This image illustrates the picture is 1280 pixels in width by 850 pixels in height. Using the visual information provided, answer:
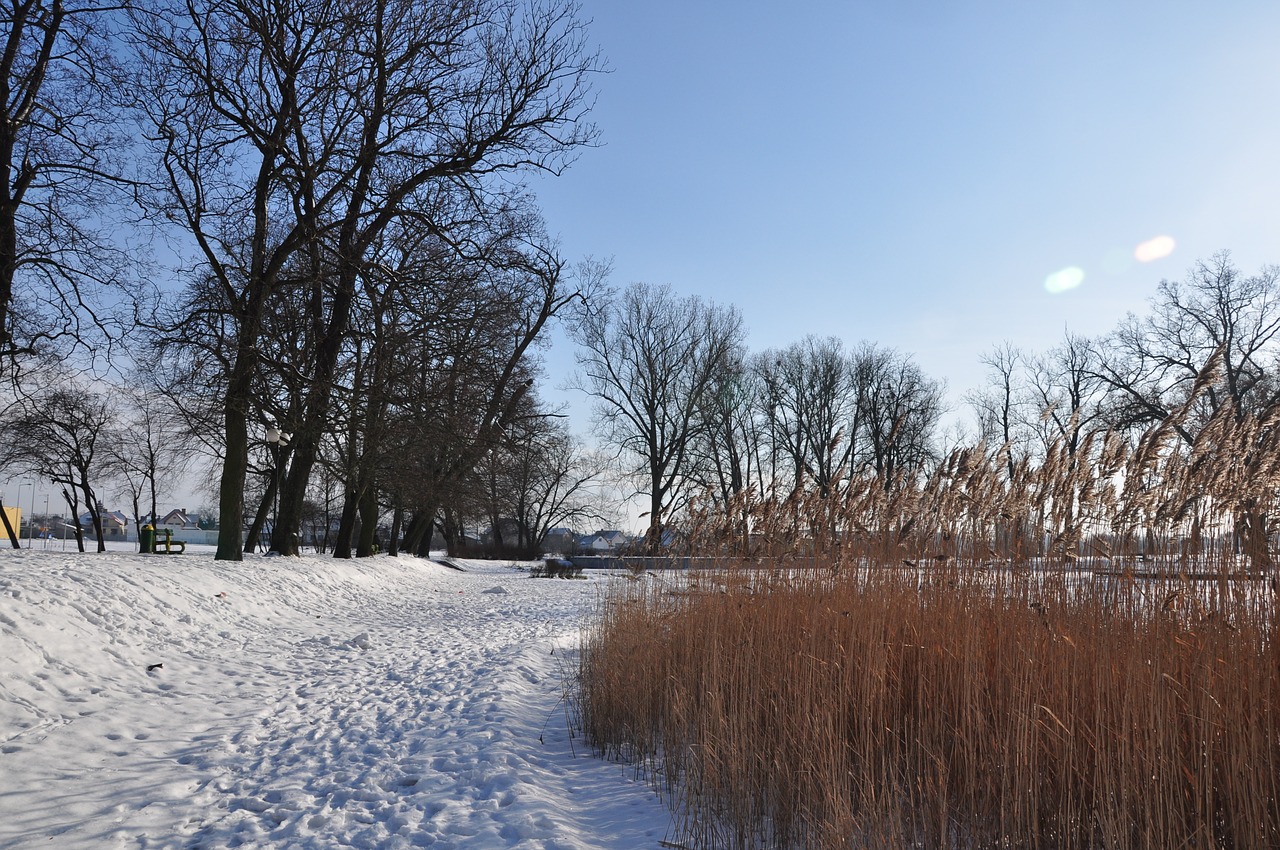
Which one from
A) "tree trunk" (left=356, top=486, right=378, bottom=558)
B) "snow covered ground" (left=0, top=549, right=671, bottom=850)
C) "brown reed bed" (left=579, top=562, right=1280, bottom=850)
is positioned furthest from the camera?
"tree trunk" (left=356, top=486, right=378, bottom=558)

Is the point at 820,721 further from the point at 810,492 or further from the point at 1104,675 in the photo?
the point at 810,492

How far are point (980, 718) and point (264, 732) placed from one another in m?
4.23

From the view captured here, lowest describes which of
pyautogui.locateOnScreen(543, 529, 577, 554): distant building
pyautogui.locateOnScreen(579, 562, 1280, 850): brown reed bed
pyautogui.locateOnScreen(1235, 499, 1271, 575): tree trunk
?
pyautogui.locateOnScreen(543, 529, 577, 554): distant building

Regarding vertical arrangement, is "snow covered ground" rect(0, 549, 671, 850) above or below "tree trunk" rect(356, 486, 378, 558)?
below

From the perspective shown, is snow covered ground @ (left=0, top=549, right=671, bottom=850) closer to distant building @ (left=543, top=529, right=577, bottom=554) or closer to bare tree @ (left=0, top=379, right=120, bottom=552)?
bare tree @ (left=0, top=379, right=120, bottom=552)

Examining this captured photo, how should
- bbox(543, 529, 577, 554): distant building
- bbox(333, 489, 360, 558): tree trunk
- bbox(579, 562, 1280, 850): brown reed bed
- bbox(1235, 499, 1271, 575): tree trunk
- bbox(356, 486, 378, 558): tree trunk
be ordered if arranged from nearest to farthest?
bbox(579, 562, 1280, 850): brown reed bed → bbox(1235, 499, 1271, 575): tree trunk → bbox(333, 489, 360, 558): tree trunk → bbox(356, 486, 378, 558): tree trunk → bbox(543, 529, 577, 554): distant building

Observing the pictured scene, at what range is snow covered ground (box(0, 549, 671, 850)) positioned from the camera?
342 cm

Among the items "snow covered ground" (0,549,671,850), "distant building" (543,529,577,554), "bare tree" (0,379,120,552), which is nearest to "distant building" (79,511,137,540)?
"distant building" (543,529,577,554)

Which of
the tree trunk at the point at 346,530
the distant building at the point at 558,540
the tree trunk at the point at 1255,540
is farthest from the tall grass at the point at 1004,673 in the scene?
the distant building at the point at 558,540

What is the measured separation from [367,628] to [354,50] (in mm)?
7827

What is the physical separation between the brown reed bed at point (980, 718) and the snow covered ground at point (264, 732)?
560mm

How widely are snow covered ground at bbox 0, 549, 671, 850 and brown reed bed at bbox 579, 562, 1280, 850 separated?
0.56 meters

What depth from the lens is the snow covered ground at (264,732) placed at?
3.42 meters

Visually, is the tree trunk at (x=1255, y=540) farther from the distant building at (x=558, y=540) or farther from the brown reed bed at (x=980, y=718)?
the distant building at (x=558, y=540)
